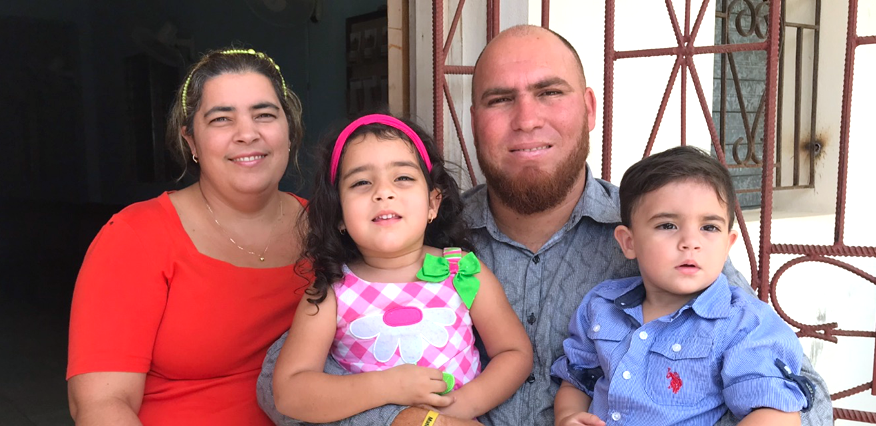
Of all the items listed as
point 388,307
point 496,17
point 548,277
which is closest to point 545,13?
point 496,17

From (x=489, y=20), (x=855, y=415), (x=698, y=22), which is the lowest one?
(x=855, y=415)

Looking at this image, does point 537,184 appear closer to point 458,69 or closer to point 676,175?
point 676,175

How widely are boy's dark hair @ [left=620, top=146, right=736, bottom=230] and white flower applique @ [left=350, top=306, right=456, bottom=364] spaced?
541 mm

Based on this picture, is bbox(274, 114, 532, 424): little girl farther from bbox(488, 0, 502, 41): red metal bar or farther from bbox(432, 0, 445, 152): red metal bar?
bbox(488, 0, 502, 41): red metal bar

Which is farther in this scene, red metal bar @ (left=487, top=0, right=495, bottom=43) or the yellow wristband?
red metal bar @ (left=487, top=0, right=495, bottom=43)

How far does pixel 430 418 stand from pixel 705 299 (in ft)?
2.14

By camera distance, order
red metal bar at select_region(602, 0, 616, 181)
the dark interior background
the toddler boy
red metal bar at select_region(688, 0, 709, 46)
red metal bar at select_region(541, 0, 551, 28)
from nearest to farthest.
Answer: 1. the toddler boy
2. red metal bar at select_region(688, 0, 709, 46)
3. red metal bar at select_region(602, 0, 616, 181)
4. red metal bar at select_region(541, 0, 551, 28)
5. the dark interior background

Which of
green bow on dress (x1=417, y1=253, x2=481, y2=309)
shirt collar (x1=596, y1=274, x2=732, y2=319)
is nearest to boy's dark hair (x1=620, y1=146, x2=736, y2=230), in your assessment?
shirt collar (x1=596, y1=274, x2=732, y2=319)

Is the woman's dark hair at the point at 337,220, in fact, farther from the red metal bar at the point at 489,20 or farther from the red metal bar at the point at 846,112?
the red metal bar at the point at 846,112

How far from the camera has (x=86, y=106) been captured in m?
9.37

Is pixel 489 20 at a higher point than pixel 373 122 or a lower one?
higher

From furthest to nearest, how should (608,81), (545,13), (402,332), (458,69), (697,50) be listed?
(458,69), (545,13), (608,81), (697,50), (402,332)

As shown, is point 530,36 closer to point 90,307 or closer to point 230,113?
point 230,113

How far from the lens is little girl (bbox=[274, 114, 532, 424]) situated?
1.57 m
